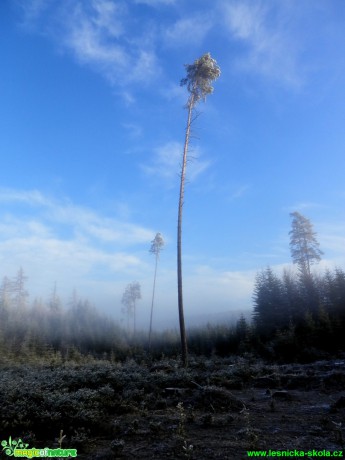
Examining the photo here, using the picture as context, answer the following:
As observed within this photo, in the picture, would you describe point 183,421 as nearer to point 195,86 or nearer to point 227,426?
point 227,426

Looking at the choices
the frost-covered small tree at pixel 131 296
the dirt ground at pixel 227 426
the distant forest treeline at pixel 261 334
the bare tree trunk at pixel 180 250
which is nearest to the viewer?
the dirt ground at pixel 227 426

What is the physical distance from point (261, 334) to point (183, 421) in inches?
1388

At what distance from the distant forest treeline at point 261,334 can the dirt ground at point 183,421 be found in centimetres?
2196

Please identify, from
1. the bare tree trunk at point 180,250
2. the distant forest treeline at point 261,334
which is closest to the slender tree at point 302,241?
the distant forest treeline at point 261,334

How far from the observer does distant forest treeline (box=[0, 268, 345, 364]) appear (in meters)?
32.9

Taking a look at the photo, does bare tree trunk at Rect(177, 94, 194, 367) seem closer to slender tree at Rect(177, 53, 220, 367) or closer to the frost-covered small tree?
slender tree at Rect(177, 53, 220, 367)

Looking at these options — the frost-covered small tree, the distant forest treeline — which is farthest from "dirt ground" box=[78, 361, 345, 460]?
the frost-covered small tree

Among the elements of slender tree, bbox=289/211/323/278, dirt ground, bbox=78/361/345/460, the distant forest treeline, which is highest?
slender tree, bbox=289/211/323/278

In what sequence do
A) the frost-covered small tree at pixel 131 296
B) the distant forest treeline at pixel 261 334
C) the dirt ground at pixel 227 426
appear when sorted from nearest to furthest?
the dirt ground at pixel 227 426 < the distant forest treeline at pixel 261 334 < the frost-covered small tree at pixel 131 296

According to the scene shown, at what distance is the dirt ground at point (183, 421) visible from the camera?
6.30 meters

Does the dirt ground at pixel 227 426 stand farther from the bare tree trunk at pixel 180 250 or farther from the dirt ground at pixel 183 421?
the bare tree trunk at pixel 180 250

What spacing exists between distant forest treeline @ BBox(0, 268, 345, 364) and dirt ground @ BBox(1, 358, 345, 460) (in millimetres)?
21962

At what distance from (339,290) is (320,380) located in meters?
28.0

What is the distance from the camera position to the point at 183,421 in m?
7.84
